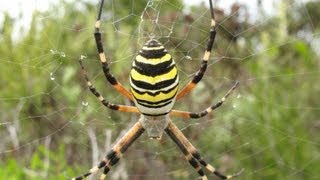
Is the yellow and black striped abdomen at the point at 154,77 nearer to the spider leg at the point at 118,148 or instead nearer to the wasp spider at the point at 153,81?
the wasp spider at the point at 153,81

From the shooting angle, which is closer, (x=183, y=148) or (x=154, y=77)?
(x=154, y=77)

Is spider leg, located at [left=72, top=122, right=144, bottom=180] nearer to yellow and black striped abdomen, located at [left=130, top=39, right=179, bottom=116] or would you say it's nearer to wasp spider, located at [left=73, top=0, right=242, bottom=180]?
wasp spider, located at [left=73, top=0, right=242, bottom=180]

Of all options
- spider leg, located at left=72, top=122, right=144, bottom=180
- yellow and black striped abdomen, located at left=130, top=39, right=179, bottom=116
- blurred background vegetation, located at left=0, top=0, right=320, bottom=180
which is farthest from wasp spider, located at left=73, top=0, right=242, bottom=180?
blurred background vegetation, located at left=0, top=0, right=320, bottom=180

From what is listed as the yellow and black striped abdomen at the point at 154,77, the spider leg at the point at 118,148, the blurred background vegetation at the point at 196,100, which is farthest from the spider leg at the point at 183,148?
the yellow and black striped abdomen at the point at 154,77

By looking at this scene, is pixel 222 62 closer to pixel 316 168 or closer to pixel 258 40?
pixel 258 40

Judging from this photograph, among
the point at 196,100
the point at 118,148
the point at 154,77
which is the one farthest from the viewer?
the point at 196,100

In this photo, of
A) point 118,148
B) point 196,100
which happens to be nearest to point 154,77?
point 118,148

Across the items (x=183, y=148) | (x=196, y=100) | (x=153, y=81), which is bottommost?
(x=183, y=148)

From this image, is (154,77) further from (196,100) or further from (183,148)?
(196,100)
